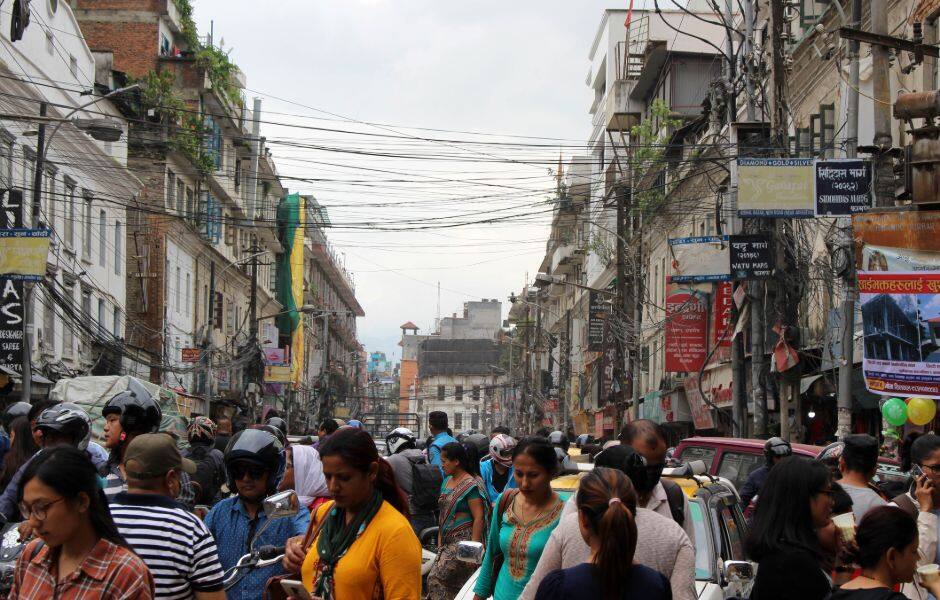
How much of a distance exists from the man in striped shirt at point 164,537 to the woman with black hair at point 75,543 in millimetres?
327

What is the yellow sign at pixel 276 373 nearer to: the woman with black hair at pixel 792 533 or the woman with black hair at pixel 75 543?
the woman with black hair at pixel 792 533

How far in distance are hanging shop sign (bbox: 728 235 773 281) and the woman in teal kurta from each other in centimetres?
1482

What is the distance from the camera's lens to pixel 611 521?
4.71 m

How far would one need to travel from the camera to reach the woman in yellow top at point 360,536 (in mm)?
4996

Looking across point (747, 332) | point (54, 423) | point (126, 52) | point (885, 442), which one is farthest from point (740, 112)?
point (54, 423)

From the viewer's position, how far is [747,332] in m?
29.9

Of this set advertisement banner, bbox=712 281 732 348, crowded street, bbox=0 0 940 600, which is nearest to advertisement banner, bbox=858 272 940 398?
crowded street, bbox=0 0 940 600

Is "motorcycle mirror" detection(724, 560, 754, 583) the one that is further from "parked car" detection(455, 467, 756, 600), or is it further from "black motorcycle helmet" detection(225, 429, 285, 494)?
"black motorcycle helmet" detection(225, 429, 285, 494)

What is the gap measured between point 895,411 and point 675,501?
10.5m

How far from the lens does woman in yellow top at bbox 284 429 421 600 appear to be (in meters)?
5.00

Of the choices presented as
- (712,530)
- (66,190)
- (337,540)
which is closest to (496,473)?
(712,530)

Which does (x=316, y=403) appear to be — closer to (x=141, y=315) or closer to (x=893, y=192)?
(x=141, y=315)

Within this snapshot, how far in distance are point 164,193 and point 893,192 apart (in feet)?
94.0

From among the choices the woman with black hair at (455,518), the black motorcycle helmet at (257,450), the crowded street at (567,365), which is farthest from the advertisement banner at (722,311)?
the black motorcycle helmet at (257,450)
